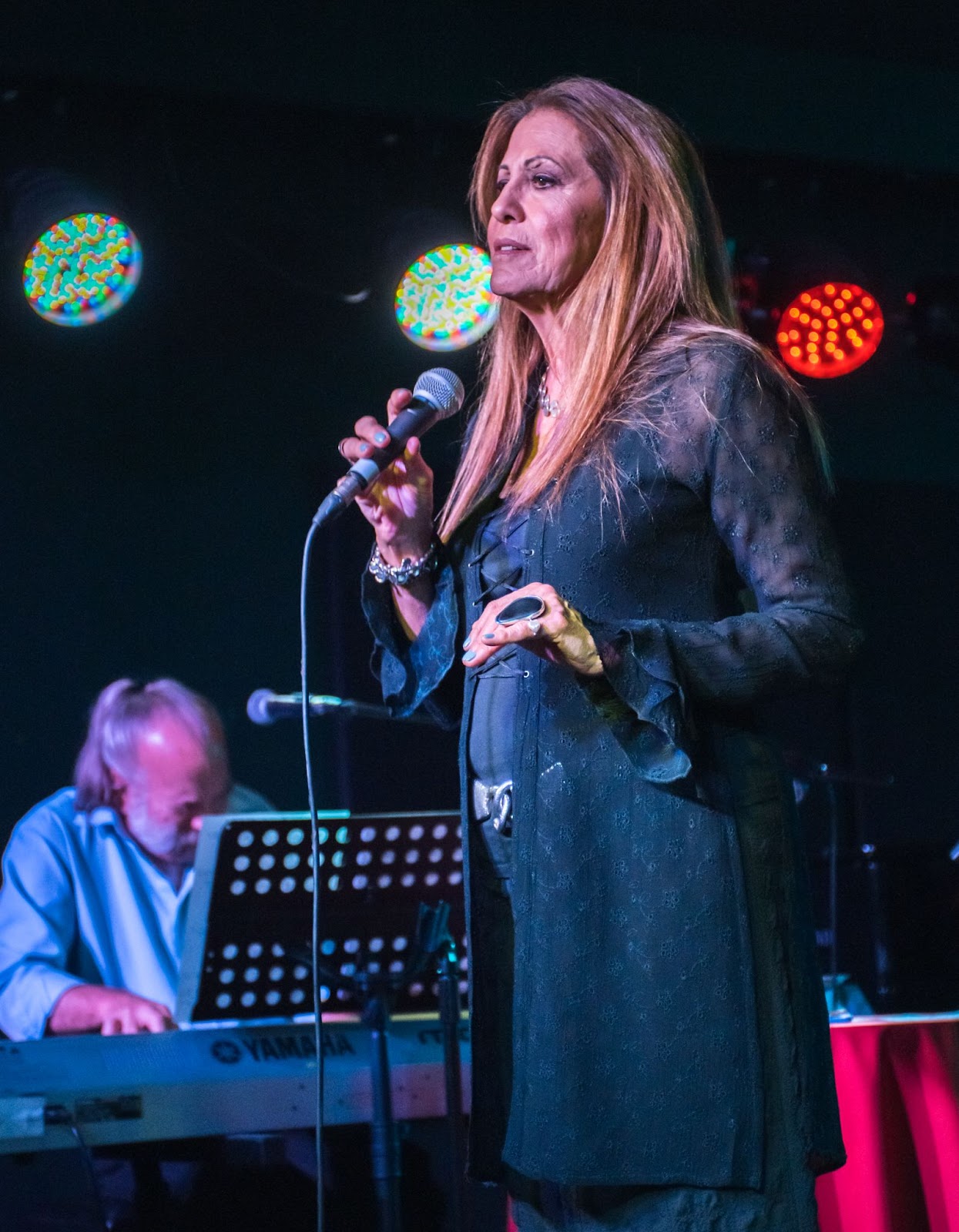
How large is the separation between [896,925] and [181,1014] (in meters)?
2.88

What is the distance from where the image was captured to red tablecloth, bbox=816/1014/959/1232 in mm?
2334

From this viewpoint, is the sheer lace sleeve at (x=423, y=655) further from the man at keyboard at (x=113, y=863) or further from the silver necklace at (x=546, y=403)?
the man at keyboard at (x=113, y=863)

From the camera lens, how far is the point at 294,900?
2.79m

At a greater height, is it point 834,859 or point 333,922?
point 333,922

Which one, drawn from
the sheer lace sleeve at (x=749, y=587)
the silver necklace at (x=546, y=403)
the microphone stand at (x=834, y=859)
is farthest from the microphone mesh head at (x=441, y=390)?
the microphone stand at (x=834, y=859)

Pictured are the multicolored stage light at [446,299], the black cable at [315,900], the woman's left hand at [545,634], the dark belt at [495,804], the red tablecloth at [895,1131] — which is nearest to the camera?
the woman's left hand at [545,634]

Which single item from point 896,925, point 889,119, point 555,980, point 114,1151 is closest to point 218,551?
point 114,1151

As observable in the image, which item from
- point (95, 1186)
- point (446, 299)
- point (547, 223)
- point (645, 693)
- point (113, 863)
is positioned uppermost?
point (446, 299)

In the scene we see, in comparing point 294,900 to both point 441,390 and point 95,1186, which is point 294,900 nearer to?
point 95,1186

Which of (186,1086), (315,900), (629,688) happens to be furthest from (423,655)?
(186,1086)

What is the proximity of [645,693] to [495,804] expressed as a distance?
278mm

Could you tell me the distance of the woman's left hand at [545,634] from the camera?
1.20 meters

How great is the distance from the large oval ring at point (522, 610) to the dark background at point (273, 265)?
3.89 m

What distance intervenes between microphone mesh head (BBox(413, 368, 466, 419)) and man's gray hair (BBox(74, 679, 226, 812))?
3151 mm
